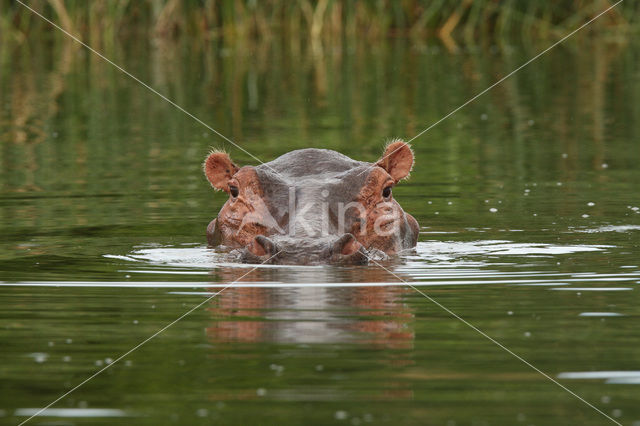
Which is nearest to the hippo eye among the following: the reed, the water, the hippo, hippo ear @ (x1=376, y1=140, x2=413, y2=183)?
the hippo

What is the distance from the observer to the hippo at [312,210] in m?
9.62

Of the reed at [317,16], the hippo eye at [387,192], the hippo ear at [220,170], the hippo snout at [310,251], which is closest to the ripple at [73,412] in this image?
the hippo snout at [310,251]

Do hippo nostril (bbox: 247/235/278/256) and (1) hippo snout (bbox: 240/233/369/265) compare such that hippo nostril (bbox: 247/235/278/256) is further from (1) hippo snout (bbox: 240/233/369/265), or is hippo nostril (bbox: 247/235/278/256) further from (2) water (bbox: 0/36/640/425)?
(2) water (bbox: 0/36/640/425)

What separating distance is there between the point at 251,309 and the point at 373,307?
2.42ft

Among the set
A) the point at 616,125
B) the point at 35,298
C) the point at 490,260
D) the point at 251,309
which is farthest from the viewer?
the point at 616,125

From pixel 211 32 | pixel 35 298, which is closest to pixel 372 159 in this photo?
pixel 35 298

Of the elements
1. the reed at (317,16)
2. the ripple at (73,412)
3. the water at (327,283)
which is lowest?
the ripple at (73,412)

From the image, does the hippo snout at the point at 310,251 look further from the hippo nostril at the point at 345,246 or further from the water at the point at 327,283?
the water at the point at 327,283

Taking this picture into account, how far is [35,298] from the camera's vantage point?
9070 millimetres

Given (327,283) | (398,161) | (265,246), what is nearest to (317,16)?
(398,161)

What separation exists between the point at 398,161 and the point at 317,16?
2456 centimetres

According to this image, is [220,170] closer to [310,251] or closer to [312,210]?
[312,210]

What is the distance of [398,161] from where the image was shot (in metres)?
11.3

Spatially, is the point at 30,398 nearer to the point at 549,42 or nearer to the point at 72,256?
the point at 72,256
